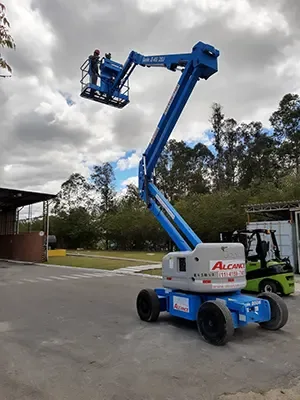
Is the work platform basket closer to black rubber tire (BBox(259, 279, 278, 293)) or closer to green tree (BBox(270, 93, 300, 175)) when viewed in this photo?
→ black rubber tire (BBox(259, 279, 278, 293))

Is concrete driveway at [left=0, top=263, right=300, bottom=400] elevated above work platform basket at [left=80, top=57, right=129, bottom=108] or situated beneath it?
situated beneath

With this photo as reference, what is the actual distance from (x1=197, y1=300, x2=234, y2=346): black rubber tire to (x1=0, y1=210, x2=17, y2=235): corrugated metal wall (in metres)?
28.9

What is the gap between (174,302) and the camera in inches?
264

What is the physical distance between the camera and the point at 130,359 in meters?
4.89

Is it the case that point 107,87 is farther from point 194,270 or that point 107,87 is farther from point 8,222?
point 8,222

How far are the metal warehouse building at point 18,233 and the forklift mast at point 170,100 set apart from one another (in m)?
17.6

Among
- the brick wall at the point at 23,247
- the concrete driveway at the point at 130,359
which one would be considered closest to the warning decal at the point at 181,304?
the concrete driveway at the point at 130,359

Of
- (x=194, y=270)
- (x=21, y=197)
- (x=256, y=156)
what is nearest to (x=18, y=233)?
(x=21, y=197)

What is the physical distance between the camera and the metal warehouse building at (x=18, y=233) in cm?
2600

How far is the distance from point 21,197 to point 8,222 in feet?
20.4

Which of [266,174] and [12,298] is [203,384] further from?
[266,174]

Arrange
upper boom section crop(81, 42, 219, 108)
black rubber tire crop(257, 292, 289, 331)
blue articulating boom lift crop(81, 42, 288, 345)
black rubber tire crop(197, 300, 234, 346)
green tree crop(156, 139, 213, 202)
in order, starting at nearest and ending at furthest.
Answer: black rubber tire crop(197, 300, 234, 346), blue articulating boom lift crop(81, 42, 288, 345), black rubber tire crop(257, 292, 289, 331), upper boom section crop(81, 42, 219, 108), green tree crop(156, 139, 213, 202)

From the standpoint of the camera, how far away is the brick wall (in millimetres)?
26094

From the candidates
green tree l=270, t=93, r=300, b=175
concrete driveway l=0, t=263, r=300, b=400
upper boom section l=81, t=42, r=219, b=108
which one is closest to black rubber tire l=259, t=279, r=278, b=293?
concrete driveway l=0, t=263, r=300, b=400
